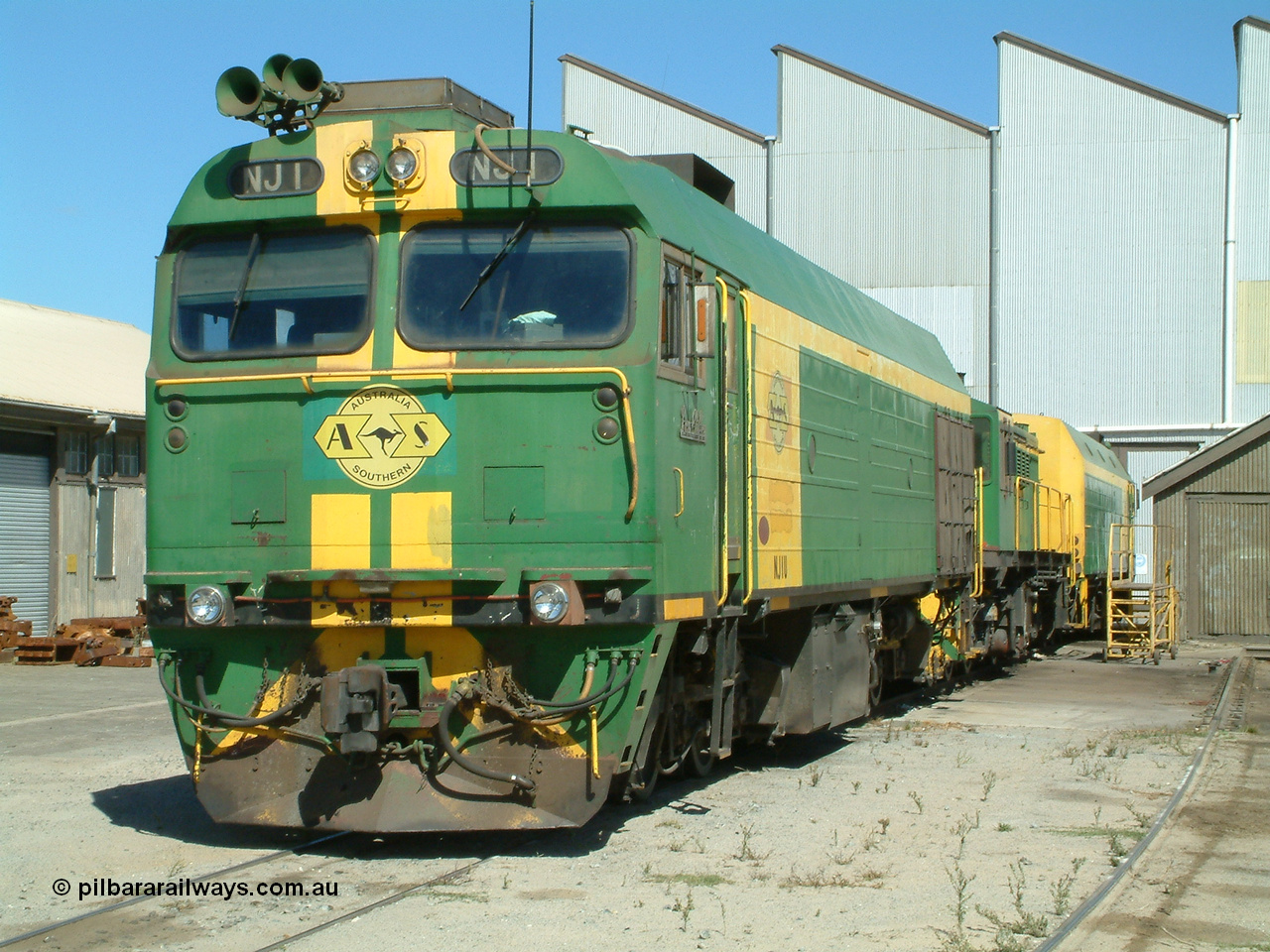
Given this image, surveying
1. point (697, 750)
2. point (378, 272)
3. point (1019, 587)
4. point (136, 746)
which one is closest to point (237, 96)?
point (378, 272)

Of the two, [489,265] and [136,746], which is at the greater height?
[489,265]

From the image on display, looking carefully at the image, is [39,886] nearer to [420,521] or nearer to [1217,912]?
[420,521]

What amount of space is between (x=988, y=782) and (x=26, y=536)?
16.1 meters

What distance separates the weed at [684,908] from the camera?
5883mm

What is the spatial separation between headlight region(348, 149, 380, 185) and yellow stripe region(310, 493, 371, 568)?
1.64 metres

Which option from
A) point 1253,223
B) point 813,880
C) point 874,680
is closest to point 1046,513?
point 874,680

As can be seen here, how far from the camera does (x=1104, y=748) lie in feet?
38.0

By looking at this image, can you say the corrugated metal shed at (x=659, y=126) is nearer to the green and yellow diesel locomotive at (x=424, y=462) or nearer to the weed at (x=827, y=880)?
the green and yellow diesel locomotive at (x=424, y=462)

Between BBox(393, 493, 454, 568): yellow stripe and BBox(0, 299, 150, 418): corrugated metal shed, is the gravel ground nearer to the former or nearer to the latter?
BBox(393, 493, 454, 568): yellow stripe

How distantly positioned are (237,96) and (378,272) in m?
1.29

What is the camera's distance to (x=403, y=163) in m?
7.15

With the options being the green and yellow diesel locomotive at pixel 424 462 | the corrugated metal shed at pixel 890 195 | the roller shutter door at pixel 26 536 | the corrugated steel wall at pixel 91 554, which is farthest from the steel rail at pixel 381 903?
the corrugated metal shed at pixel 890 195

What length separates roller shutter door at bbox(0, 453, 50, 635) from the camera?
20.5 meters

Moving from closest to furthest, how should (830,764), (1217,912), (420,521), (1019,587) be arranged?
(1217,912)
(420,521)
(830,764)
(1019,587)
